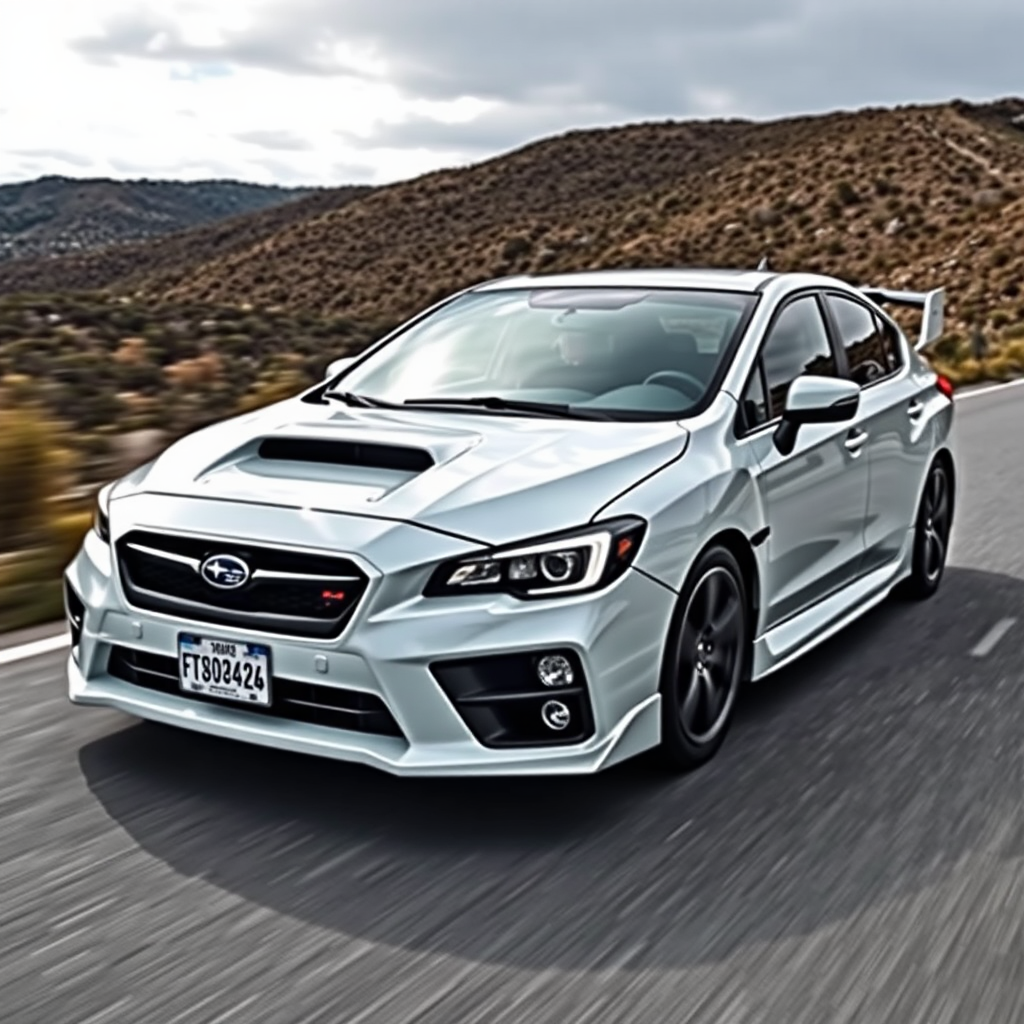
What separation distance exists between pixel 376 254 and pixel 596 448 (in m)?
64.5

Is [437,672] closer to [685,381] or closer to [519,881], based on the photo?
[519,881]

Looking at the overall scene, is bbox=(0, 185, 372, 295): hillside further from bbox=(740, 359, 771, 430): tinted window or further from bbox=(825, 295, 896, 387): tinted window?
bbox=(740, 359, 771, 430): tinted window

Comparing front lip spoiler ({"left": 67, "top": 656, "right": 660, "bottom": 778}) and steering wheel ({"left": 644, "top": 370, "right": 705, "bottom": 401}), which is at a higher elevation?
steering wheel ({"left": 644, "top": 370, "right": 705, "bottom": 401})

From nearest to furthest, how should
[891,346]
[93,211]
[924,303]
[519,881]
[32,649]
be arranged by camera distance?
[519,881]
[32,649]
[891,346]
[924,303]
[93,211]

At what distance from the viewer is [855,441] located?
21.5ft

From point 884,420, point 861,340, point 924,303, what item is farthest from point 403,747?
point 924,303

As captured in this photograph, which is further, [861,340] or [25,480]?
[25,480]

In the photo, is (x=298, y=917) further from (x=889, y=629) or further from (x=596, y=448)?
(x=889, y=629)

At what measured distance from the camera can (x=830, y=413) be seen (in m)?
5.91

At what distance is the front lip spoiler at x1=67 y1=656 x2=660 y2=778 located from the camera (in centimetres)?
448

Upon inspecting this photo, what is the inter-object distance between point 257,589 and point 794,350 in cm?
265

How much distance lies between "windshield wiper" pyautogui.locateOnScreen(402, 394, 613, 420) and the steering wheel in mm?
326

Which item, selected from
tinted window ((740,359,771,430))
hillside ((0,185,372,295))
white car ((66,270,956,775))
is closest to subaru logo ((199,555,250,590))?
white car ((66,270,956,775))


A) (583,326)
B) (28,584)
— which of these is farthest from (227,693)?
(28,584)
